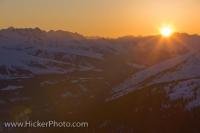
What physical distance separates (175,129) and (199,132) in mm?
13831

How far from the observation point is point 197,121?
196 meters

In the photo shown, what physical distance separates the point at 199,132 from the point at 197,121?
8701mm

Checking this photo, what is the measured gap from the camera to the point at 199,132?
187 meters

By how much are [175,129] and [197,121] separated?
844cm

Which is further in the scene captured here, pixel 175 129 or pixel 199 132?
pixel 175 129

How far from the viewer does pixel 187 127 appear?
641 ft

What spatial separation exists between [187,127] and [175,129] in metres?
5.53

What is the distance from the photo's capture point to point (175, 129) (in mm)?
199750
